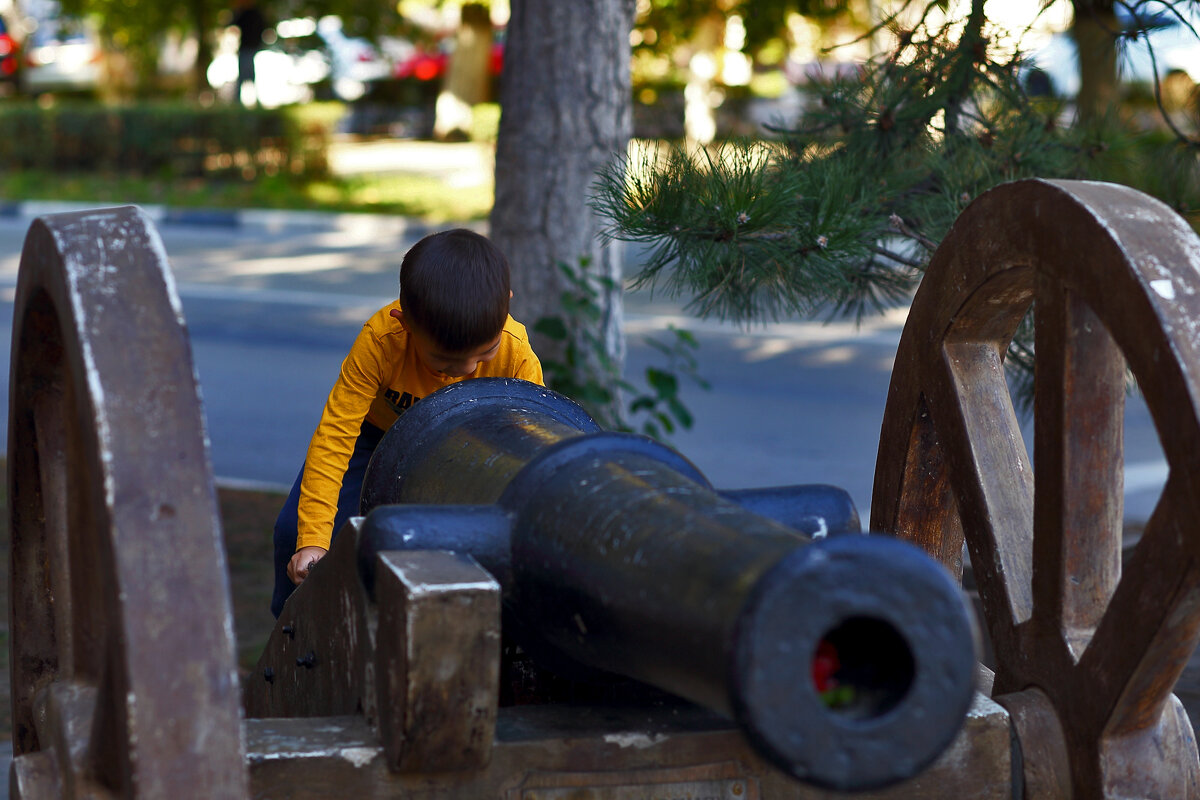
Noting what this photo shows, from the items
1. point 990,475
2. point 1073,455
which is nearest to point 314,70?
point 990,475

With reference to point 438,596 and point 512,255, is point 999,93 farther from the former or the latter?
point 438,596

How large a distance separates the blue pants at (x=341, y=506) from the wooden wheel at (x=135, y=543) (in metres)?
1.16

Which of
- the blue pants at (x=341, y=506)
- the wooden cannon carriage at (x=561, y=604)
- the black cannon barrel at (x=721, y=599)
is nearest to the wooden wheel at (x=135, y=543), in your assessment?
the wooden cannon carriage at (x=561, y=604)

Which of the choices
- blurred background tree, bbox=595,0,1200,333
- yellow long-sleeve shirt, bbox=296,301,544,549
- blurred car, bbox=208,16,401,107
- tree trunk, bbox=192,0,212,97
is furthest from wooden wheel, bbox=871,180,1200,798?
blurred car, bbox=208,16,401,107

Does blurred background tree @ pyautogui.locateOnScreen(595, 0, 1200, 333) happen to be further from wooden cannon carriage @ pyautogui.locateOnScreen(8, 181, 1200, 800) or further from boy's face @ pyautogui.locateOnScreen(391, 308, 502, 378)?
wooden cannon carriage @ pyautogui.locateOnScreen(8, 181, 1200, 800)

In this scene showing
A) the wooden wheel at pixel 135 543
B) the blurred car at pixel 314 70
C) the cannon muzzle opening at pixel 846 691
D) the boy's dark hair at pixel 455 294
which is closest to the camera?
the cannon muzzle opening at pixel 846 691

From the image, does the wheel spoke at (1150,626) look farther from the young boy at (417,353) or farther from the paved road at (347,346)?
the paved road at (347,346)

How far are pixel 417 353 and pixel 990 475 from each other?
1.12 meters

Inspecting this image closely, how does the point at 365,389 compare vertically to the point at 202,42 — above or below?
below

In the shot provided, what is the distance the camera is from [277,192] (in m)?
16.3

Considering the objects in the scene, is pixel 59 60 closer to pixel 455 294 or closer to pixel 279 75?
pixel 279 75

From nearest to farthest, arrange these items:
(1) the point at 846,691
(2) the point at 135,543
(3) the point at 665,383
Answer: (1) the point at 846,691, (2) the point at 135,543, (3) the point at 665,383

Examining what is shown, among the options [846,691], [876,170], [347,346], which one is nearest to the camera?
[846,691]

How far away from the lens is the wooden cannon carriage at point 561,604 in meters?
1.39
